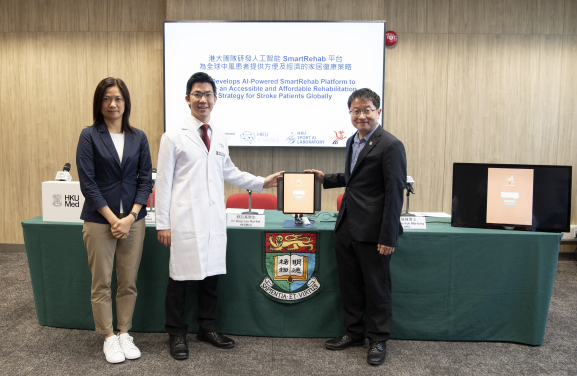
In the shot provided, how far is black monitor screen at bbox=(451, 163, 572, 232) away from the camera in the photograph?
7.57 feet

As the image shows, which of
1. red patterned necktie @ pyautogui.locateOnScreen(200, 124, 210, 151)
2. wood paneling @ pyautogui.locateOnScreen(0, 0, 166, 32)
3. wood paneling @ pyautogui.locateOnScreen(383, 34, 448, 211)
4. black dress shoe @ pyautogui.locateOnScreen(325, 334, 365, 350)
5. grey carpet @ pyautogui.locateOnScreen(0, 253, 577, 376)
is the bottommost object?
grey carpet @ pyautogui.locateOnScreen(0, 253, 577, 376)

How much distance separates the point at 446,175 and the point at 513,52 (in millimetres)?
1443

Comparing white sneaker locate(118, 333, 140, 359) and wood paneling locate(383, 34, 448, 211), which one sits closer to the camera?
white sneaker locate(118, 333, 140, 359)

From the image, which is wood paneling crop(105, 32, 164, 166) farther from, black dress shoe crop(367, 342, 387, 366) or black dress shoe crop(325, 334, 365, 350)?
black dress shoe crop(367, 342, 387, 366)

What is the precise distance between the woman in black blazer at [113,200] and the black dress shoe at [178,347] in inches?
7.2

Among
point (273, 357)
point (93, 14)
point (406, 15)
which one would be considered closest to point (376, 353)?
point (273, 357)

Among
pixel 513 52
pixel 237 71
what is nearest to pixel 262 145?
pixel 237 71

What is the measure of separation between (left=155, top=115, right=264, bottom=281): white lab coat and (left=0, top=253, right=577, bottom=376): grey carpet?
0.48 meters

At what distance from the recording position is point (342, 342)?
2.28 meters

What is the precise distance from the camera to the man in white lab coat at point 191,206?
2.09 metres

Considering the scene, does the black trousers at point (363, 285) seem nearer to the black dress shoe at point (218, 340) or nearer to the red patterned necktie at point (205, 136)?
the black dress shoe at point (218, 340)

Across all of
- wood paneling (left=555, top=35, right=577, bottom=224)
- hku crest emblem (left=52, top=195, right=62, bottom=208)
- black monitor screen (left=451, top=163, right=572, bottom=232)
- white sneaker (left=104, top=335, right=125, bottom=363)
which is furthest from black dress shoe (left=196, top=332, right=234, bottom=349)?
wood paneling (left=555, top=35, right=577, bottom=224)

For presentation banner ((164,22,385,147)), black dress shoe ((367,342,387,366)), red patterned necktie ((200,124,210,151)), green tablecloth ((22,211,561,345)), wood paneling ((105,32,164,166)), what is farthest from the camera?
wood paneling ((105,32,164,166))

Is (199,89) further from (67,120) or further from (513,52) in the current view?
(513,52)
